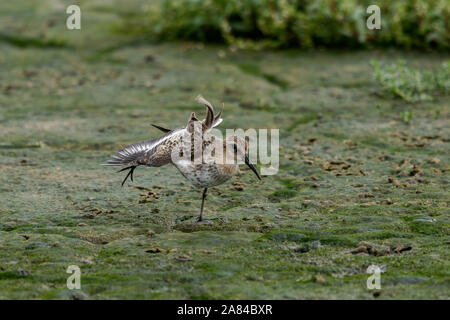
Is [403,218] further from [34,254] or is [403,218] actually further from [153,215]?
Answer: [34,254]

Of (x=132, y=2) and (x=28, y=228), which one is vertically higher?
(x=132, y=2)

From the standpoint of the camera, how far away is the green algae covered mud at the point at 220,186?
3.57 metres

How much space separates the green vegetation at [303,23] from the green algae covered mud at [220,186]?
21cm

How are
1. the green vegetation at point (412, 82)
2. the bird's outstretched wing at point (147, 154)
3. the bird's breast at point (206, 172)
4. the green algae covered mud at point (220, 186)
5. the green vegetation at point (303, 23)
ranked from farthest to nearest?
the green vegetation at point (303, 23) < the green vegetation at point (412, 82) < the bird's outstretched wing at point (147, 154) < the bird's breast at point (206, 172) < the green algae covered mud at point (220, 186)

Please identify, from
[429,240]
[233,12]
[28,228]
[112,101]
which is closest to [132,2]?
[233,12]

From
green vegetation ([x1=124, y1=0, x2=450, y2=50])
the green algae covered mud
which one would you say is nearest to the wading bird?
the green algae covered mud

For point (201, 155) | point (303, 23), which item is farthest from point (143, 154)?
point (303, 23)

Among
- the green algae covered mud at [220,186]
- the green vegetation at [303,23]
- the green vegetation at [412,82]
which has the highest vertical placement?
the green vegetation at [303,23]

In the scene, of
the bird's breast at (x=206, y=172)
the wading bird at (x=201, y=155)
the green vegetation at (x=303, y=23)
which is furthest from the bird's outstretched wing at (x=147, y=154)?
the green vegetation at (x=303, y=23)

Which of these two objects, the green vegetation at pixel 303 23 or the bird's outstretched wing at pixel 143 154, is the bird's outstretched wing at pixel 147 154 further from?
the green vegetation at pixel 303 23

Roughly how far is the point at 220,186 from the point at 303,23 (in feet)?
12.9
